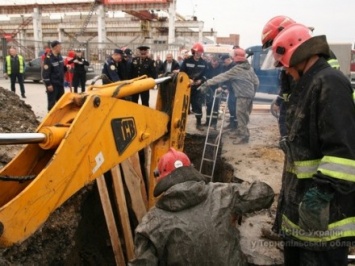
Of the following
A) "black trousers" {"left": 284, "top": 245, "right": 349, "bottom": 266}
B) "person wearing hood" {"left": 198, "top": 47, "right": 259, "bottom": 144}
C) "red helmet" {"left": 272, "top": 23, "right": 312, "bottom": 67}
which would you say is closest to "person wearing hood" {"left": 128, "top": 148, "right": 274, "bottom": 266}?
"black trousers" {"left": 284, "top": 245, "right": 349, "bottom": 266}

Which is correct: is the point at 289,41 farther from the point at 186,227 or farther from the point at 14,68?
the point at 14,68

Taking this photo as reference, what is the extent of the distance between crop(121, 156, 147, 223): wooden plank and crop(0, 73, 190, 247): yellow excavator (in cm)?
154

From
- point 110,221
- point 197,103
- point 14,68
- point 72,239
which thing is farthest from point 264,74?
point 72,239

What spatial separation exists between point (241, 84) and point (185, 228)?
18.2 ft

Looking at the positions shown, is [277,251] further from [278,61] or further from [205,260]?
[278,61]

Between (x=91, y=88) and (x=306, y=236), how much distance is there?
6.13ft

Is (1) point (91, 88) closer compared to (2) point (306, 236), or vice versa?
(2) point (306, 236)

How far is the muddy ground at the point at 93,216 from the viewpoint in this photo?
10.8 ft

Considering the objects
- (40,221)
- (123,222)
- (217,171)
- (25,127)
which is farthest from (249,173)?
(40,221)

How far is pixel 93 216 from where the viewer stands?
476 cm

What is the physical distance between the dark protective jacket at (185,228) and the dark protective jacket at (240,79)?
524cm

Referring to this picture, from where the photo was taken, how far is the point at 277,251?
3203 millimetres

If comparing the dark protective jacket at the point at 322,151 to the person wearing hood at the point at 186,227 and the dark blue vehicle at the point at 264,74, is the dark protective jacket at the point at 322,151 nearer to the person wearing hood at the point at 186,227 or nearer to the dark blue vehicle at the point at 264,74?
the person wearing hood at the point at 186,227

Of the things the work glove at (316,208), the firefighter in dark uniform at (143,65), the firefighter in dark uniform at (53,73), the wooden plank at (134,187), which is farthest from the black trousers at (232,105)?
the work glove at (316,208)
